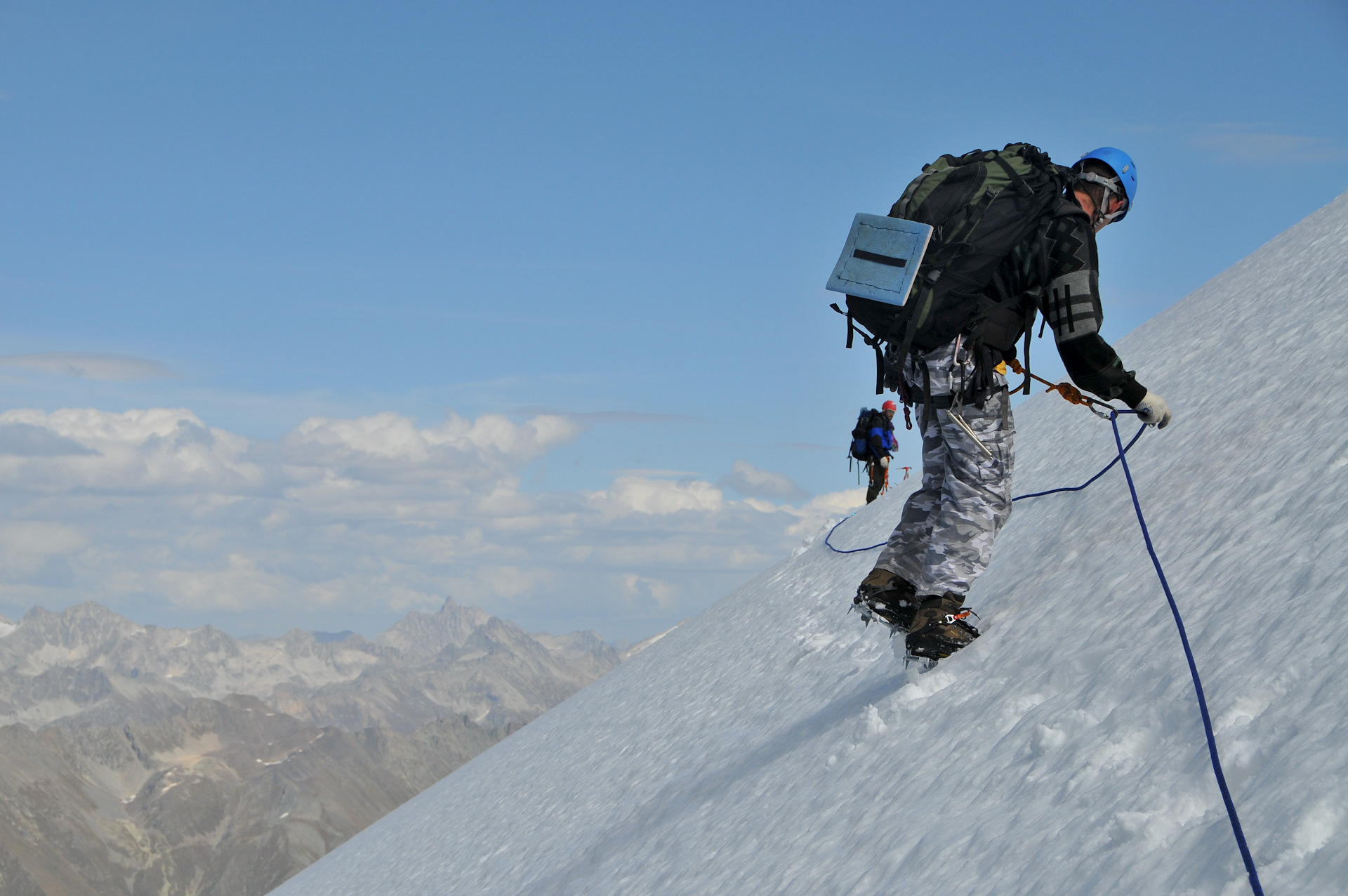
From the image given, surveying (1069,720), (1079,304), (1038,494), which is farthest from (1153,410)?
(1038,494)

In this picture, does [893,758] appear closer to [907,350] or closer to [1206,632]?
[1206,632]

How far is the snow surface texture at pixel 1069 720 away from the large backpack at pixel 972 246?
1.46m

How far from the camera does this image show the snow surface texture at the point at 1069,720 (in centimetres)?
336

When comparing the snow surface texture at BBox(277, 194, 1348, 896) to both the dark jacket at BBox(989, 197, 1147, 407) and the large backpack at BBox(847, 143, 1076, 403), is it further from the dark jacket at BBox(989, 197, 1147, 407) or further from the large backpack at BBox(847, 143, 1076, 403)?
the large backpack at BBox(847, 143, 1076, 403)

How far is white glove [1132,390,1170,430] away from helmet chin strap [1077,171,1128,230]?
938 millimetres

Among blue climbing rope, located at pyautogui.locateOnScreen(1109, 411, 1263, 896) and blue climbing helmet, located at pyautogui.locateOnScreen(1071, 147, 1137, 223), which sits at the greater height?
blue climbing helmet, located at pyautogui.locateOnScreen(1071, 147, 1137, 223)

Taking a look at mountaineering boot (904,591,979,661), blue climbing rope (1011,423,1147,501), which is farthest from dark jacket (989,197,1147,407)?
blue climbing rope (1011,423,1147,501)

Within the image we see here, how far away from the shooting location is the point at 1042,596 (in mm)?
5883

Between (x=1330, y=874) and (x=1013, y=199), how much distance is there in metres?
3.41

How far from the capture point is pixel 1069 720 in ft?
14.0

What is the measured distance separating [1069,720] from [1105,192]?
273 centimetres

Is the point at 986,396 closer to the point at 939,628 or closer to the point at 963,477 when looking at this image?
the point at 963,477

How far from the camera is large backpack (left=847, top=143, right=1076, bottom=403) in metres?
5.22

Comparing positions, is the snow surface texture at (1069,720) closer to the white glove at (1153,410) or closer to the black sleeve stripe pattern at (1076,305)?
the white glove at (1153,410)
